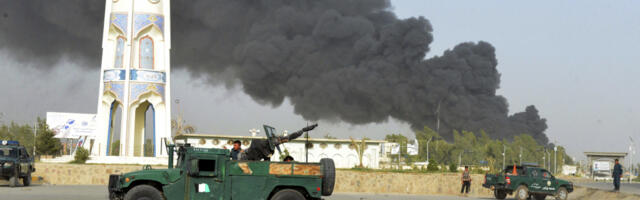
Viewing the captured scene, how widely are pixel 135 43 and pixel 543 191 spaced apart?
28.2m

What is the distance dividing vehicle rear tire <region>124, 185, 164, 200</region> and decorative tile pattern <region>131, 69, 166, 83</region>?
Result: 3143 centimetres

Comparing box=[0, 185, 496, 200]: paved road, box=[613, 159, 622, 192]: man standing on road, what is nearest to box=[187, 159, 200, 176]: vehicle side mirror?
box=[0, 185, 496, 200]: paved road

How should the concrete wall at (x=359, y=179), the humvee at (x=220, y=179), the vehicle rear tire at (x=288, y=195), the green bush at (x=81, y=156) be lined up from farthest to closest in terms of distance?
the green bush at (x=81, y=156) < the concrete wall at (x=359, y=179) < the vehicle rear tire at (x=288, y=195) < the humvee at (x=220, y=179)

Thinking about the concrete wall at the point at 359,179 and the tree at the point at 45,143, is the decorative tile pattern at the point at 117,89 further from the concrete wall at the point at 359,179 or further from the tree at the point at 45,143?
the tree at the point at 45,143

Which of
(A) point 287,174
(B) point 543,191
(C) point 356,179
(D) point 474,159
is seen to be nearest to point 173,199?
(A) point 287,174

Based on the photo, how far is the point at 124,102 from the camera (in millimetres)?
45594

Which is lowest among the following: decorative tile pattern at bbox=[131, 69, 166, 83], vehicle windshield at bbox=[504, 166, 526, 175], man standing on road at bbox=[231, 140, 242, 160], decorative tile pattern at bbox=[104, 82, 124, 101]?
vehicle windshield at bbox=[504, 166, 526, 175]

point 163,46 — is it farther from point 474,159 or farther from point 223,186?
point 474,159

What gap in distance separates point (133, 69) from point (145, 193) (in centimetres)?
3163

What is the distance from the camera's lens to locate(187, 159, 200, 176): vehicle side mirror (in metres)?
15.8

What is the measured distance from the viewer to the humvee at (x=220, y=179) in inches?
616

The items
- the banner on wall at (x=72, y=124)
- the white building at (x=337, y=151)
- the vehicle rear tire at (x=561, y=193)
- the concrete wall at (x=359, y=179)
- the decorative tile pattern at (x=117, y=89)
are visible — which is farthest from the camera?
the banner on wall at (x=72, y=124)

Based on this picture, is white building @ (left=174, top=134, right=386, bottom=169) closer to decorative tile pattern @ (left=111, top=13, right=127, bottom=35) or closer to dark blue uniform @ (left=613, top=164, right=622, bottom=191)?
decorative tile pattern @ (left=111, top=13, right=127, bottom=35)

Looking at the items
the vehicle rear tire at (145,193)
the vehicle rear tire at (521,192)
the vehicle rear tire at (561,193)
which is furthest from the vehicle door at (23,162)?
the vehicle rear tire at (561,193)
